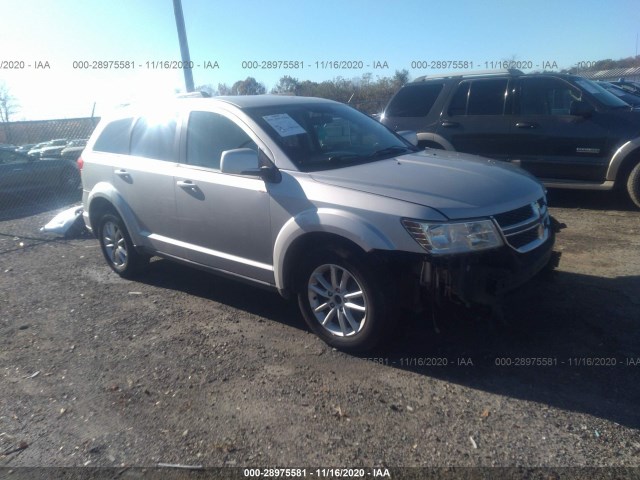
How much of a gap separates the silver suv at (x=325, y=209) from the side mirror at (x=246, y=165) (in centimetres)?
1

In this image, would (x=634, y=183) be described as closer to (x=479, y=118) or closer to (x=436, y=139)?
(x=479, y=118)

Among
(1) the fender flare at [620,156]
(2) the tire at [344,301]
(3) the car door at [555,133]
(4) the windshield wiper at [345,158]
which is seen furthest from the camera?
(3) the car door at [555,133]

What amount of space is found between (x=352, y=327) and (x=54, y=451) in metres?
1.98

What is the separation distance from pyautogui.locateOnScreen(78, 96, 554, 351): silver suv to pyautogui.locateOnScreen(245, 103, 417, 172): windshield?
2cm

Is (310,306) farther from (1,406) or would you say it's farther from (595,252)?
(595,252)

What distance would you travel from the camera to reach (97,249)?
770 centimetres

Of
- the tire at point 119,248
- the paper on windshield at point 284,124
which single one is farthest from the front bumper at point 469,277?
the tire at point 119,248

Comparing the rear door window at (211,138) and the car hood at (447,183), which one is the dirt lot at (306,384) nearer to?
the car hood at (447,183)

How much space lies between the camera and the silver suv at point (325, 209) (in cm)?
359

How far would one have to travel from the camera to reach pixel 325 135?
15.8ft

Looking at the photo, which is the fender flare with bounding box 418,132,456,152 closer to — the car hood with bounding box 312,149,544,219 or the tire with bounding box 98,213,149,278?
the car hood with bounding box 312,149,544,219

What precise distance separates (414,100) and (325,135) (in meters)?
4.66

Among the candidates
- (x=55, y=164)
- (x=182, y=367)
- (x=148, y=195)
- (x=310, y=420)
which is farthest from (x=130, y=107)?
(x=55, y=164)

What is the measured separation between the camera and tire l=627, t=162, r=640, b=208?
728 centimetres
